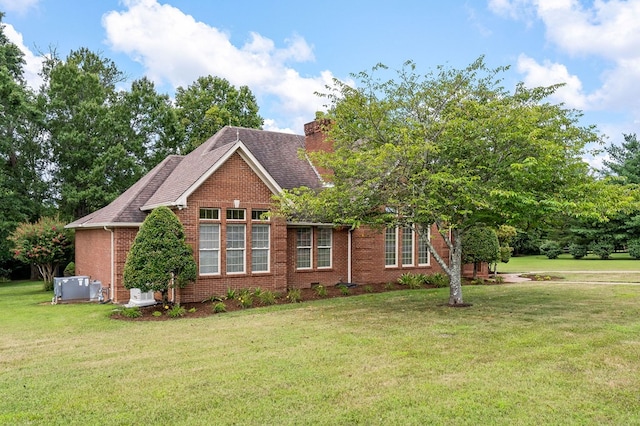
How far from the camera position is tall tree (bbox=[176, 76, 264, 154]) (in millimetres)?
38125

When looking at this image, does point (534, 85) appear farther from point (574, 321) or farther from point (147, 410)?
point (147, 410)

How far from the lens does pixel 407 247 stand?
22.7 m

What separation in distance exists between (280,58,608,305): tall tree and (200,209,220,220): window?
282cm

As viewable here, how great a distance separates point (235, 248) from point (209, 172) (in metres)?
2.81

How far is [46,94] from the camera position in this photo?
115ft

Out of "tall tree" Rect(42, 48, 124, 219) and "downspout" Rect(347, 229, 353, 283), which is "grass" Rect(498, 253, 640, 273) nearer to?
"downspout" Rect(347, 229, 353, 283)

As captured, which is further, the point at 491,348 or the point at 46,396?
the point at 491,348

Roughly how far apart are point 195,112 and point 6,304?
23.8m

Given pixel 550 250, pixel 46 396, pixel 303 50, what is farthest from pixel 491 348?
pixel 550 250

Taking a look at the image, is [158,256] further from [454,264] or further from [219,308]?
[454,264]

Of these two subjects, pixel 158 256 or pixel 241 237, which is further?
pixel 241 237

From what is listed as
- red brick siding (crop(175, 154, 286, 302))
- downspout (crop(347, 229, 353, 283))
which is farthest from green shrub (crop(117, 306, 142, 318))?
downspout (crop(347, 229, 353, 283))

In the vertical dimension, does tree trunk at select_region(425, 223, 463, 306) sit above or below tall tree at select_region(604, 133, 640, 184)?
below

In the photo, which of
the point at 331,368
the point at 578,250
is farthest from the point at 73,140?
the point at 578,250
